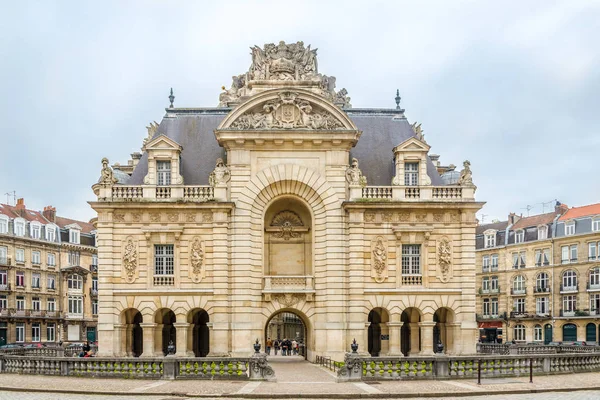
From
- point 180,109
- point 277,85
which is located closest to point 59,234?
point 180,109

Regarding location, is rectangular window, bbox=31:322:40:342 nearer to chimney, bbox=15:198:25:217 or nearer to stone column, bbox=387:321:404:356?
chimney, bbox=15:198:25:217

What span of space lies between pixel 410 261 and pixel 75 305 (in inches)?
1765

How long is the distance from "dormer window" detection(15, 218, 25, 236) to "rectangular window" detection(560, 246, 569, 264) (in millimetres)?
51745

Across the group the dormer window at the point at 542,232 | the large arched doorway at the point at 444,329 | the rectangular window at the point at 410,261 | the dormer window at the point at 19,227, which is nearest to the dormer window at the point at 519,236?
the dormer window at the point at 542,232

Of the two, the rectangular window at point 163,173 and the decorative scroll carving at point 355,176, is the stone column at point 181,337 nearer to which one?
the rectangular window at point 163,173

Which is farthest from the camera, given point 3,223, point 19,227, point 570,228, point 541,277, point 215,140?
point 541,277

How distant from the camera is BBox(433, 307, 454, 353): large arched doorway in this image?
137ft

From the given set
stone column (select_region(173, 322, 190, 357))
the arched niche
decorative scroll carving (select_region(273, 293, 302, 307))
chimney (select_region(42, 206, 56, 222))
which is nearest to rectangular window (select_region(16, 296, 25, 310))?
chimney (select_region(42, 206, 56, 222))

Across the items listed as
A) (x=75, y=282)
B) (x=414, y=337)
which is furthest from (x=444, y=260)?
(x=75, y=282)

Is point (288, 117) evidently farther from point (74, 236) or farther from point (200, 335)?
point (74, 236)

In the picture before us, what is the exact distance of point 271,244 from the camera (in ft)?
143

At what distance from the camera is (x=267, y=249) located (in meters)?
43.4

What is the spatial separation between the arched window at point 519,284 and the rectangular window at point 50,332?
4711 cm

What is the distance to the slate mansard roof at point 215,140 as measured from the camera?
43.5 m
